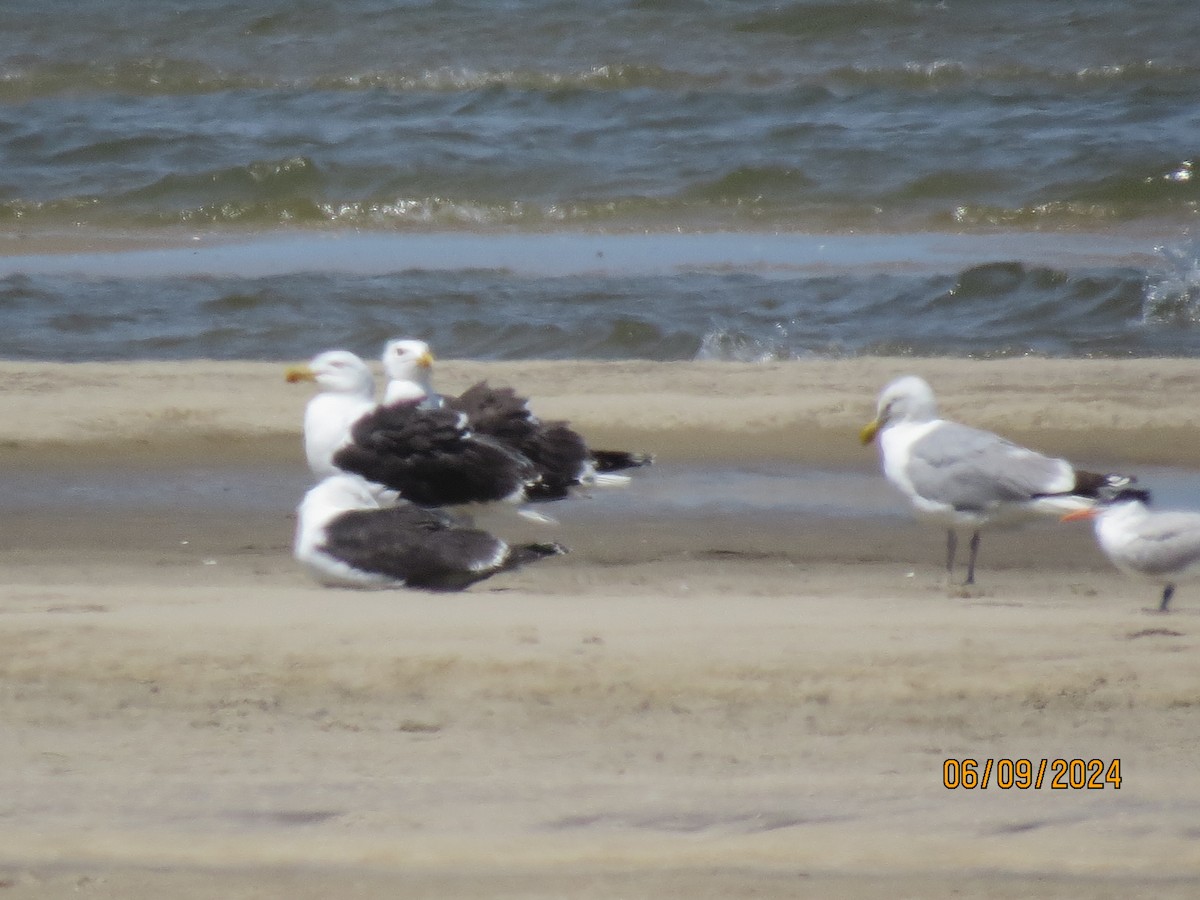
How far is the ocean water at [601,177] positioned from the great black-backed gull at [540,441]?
3.97m

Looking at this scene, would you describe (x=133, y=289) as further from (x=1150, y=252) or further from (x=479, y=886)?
(x=479, y=886)

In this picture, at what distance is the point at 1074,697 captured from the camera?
15.4 ft

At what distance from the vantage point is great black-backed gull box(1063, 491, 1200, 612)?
5.68m

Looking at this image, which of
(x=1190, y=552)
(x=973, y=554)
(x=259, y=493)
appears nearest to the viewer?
(x=1190, y=552)

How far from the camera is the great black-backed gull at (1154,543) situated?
5.68m

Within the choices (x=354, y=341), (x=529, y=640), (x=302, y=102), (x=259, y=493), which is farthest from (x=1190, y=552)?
(x=302, y=102)

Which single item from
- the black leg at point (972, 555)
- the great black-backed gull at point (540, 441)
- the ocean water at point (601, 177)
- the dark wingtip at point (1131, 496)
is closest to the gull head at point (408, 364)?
the great black-backed gull at point (540, 441)

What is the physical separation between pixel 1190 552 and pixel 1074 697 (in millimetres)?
1180

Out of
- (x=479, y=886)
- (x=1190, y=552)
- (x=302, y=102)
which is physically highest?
(x=302, y=102)

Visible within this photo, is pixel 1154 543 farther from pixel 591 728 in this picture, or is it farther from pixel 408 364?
pixel 408 364

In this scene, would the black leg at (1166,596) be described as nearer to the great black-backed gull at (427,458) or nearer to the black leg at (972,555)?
the black leg at (972,555)

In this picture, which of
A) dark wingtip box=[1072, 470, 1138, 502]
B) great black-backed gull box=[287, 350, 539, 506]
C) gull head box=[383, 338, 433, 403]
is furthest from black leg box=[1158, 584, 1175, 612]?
gull head box=[383, 338, 433, 403]

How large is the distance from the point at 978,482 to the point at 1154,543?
0.95 meters

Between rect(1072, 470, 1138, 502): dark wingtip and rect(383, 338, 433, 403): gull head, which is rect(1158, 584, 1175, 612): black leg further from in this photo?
rect(383, 338, 433, 403): gull head
